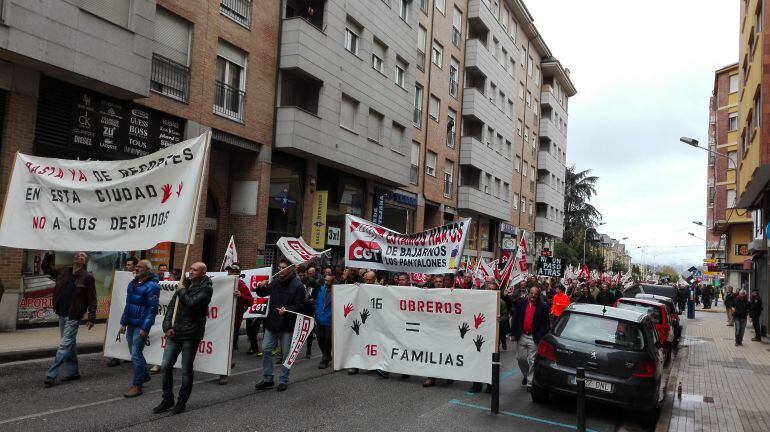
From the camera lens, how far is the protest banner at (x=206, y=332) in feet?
29.0

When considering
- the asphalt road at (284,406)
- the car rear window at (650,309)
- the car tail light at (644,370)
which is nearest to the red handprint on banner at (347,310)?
Result: the asphalt road at (284,406)

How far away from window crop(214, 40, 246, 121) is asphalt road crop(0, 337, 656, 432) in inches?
409

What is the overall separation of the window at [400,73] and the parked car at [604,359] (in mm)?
20409

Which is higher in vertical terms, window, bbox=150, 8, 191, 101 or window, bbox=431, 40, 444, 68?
window, bbox=431, 40, 444, 68

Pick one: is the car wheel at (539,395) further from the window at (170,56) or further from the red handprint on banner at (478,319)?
the window at (170,56)

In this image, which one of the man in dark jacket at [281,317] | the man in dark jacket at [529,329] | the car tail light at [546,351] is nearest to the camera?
the car tail light at [546,351]

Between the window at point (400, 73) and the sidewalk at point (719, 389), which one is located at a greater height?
the window at point (400, 73)

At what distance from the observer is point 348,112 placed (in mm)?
23797

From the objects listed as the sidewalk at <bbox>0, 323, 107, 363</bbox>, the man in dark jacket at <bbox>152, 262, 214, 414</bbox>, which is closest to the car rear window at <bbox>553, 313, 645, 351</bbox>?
the man in dark jacket at <bbox>152, 262, 214, 414</bbox>

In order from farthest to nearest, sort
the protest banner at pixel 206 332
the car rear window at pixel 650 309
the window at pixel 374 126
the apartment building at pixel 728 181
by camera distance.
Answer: the apartment building at pixel 728 181 → the window at pixel 374 126 → the car rear window at pixel 650 309 → the protest banner at pixel 206 332

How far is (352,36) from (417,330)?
16991mm

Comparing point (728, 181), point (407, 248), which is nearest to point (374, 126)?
point (407, 248)

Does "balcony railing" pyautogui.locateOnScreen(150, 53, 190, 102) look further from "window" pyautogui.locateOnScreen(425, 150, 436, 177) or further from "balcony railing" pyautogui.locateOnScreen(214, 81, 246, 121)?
"window" pyautogui.locateOnScreen(425, 150, 436, 177)

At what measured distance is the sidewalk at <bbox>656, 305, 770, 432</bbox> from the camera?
8.20 m
